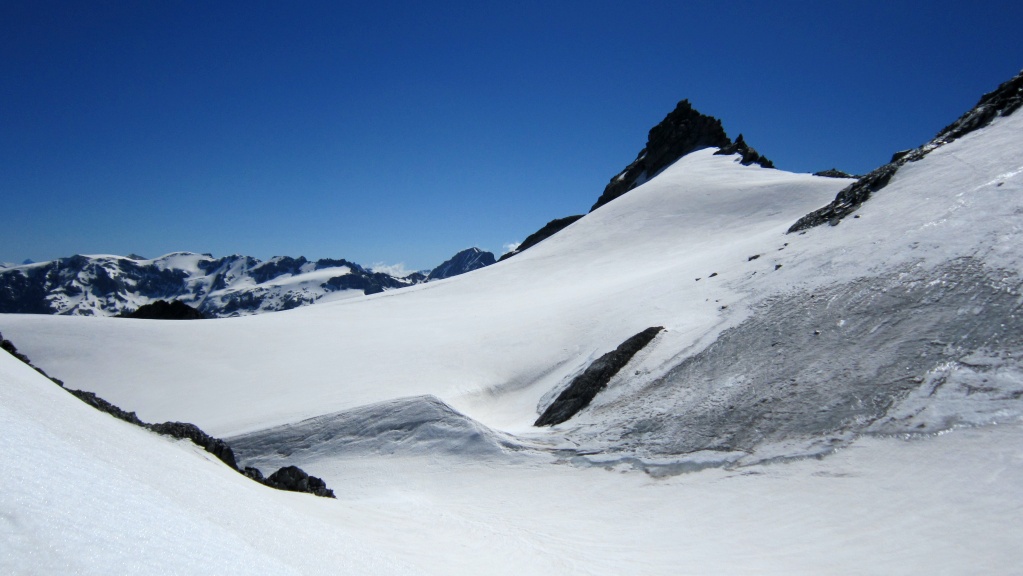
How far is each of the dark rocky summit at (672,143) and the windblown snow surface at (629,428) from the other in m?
52.7

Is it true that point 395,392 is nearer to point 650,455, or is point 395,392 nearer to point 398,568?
point 650,455

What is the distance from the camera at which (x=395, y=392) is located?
18859 millimetres

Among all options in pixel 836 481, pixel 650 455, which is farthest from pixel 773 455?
pixel 650 455

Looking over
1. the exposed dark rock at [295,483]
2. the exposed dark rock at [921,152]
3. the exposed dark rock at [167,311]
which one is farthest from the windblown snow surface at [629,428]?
the exposed dark rock at [167,311]

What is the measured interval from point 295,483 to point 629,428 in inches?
290

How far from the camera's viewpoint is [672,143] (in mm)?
75312

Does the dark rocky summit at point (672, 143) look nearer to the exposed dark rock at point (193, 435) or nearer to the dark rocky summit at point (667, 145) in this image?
the dark rocky summit at point (667, 145)

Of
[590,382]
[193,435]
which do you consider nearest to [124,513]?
[193,435]

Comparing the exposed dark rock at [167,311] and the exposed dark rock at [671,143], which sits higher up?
the exposed dark rock at [671,143]

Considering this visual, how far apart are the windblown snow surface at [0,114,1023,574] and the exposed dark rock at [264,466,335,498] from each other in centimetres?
110

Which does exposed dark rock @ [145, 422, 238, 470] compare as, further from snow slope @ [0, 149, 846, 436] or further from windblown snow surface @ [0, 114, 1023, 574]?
snow slope @ [0, 149, 846, 436]

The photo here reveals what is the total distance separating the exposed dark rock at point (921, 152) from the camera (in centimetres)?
2128

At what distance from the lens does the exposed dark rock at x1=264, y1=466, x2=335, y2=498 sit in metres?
10.1

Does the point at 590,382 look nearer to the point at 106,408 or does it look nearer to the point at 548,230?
the point at 106,408
